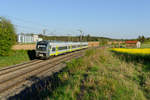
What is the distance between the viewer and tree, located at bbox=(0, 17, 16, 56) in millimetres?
17172

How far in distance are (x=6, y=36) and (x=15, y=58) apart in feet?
11.6

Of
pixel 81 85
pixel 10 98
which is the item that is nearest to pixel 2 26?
pixel 10 98

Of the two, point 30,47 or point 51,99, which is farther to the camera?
point 30,47

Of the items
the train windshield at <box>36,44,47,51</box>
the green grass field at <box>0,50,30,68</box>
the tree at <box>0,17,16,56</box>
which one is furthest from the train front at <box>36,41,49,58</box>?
the tree at <box>0,17,16,56</box>

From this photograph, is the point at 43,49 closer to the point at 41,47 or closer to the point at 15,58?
the point at 41,47

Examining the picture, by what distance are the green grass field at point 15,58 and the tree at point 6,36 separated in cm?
108

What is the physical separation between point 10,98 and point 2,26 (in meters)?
14.7

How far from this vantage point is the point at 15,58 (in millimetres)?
17875

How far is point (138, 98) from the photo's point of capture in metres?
4.54

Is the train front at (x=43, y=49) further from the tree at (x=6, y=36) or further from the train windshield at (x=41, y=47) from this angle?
the tree at (x=6, y=36)

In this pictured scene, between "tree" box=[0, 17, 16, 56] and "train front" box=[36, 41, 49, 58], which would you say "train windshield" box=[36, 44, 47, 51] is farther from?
"tree" box=[0, 17, 16, 56]

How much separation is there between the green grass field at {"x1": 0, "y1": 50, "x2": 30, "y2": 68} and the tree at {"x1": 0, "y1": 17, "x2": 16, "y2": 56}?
1.08 metres

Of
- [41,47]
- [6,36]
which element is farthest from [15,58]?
[41,47]

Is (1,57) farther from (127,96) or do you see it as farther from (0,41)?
(127,96)
